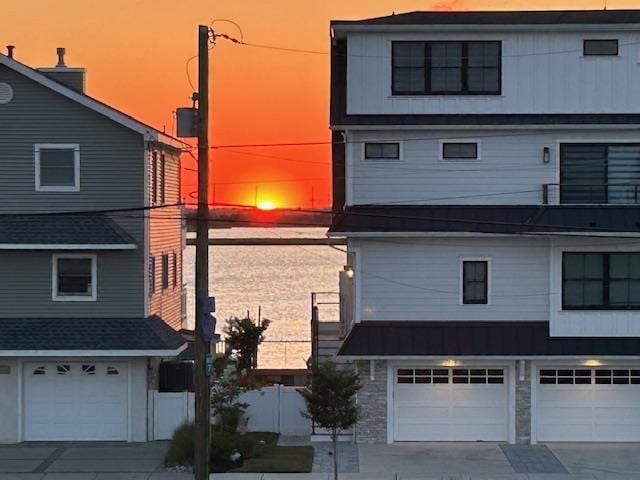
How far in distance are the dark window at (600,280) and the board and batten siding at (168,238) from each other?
33.0ft

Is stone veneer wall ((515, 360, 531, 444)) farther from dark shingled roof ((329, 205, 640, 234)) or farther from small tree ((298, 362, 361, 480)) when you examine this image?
small tree ((298, 362, 361, 480))

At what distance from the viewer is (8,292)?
2741cm

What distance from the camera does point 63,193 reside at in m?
27.3

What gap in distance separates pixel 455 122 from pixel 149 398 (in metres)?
10.2

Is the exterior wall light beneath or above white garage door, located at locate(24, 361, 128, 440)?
above

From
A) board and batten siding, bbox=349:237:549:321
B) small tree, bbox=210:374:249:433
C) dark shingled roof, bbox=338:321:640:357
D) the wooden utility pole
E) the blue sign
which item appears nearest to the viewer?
the wooden utility pole

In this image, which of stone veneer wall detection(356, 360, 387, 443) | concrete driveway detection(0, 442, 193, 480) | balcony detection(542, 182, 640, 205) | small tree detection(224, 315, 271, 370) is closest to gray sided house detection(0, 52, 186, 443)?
concrete driveway detection(0, 442, 193, 480)

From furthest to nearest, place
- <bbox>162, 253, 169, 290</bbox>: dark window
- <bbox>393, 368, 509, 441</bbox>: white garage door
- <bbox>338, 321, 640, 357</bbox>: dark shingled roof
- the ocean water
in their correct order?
the ocean water, <bbox>162, 253, 169, 290</bbox>: dark window, <bbox>393, 368, 509, 441</bbox>: white garage door, <bbox>338, 321, 640, 357</bbox>: dark shingled roof

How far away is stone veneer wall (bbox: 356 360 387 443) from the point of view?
2667 cm

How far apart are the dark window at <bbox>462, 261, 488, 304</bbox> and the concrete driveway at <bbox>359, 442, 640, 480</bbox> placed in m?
3.61

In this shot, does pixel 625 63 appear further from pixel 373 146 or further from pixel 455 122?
pixel 373 146

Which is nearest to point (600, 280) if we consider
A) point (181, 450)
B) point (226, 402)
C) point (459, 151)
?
point (459, 151)

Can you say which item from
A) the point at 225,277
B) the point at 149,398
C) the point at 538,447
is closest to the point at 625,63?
the point at 538,447

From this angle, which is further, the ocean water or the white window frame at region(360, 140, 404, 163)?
the ocean water
